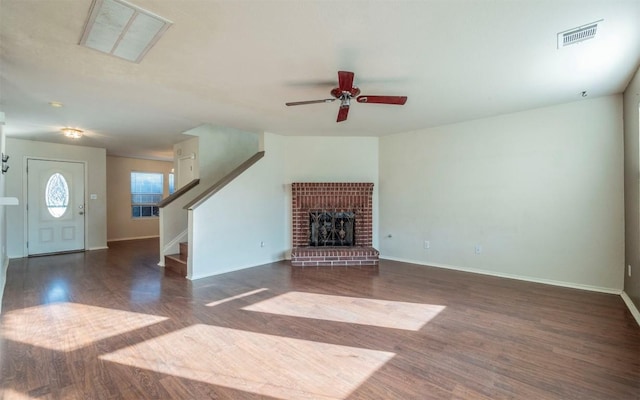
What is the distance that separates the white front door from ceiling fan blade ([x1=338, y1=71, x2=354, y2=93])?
22.7ft

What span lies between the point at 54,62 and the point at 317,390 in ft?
11.4

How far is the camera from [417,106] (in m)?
3.87

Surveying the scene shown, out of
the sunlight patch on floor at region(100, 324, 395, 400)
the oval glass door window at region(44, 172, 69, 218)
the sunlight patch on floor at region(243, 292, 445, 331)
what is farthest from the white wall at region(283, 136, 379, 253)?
the oval glass door window at region(44, 172, 69, 218)

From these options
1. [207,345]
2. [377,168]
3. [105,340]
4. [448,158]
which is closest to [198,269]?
[105,340]

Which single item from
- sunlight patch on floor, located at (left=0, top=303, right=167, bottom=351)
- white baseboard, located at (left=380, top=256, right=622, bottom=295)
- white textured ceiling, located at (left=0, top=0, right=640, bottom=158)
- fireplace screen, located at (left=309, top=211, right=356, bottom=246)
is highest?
white textured ceiling, located at (left=0, top=0, right=640, bottom=158)

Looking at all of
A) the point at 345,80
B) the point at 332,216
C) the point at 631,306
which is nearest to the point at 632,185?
the point at 631,306

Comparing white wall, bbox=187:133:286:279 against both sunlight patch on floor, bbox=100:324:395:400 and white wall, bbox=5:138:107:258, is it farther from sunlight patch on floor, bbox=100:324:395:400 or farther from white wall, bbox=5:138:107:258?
white wall, bbox=5:138:107:258

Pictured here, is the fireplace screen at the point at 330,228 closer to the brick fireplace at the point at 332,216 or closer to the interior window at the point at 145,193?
the brick fireplace at the point at 332,216

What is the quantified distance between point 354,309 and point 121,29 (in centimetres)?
319

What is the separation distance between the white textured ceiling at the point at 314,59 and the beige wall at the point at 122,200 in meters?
3.82

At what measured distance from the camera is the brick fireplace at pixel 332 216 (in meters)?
5.45

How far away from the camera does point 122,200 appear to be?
26.4 feet

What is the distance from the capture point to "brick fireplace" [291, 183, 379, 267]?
214 inches

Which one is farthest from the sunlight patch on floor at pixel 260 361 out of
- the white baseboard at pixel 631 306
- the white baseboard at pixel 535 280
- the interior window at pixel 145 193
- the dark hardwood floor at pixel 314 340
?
the interior window at pixel 145 193
